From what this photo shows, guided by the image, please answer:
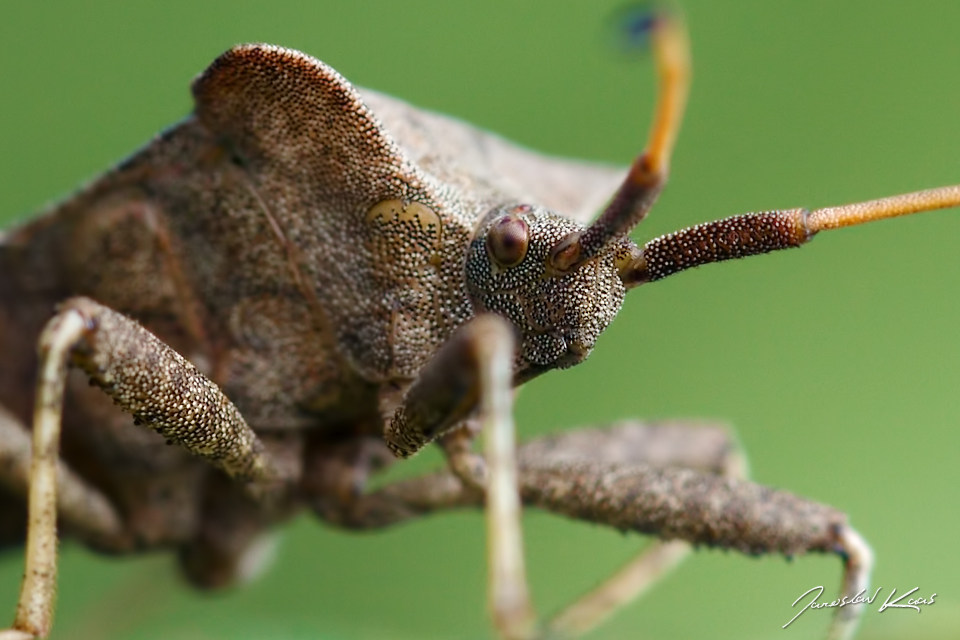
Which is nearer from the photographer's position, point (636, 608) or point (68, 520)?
point (68, 520)

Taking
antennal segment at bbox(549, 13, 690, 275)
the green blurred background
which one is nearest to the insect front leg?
antennal segment at bbox(549, 13, 690, 275)

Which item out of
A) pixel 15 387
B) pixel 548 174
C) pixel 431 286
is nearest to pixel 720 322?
pixel 548 174

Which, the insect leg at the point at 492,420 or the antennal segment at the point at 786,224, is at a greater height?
the antennal segment at the point at 786,224

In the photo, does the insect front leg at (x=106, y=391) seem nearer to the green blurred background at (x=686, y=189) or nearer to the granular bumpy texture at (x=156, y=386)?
the granular bumpy texture at (x=156, y=386)

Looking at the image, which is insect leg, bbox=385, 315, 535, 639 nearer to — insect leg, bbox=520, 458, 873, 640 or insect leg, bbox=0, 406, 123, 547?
insect leg, bbox=520, 458, 873, 640

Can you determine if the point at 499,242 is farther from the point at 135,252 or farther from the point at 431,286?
the point at 135,252

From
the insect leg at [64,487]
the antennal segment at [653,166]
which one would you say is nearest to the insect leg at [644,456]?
the antennal segment at [653,166]

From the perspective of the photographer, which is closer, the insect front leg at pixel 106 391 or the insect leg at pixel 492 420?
the insect leg at pixel 492 420
